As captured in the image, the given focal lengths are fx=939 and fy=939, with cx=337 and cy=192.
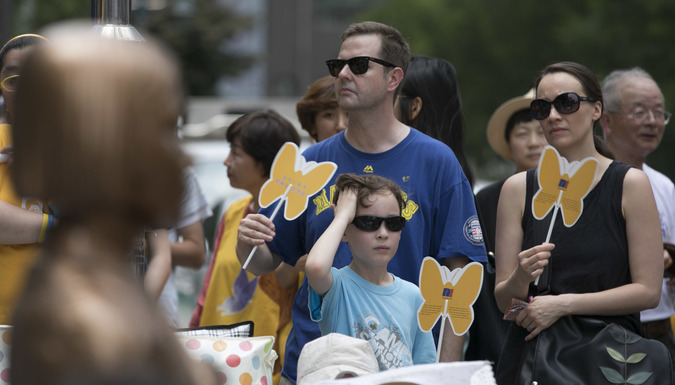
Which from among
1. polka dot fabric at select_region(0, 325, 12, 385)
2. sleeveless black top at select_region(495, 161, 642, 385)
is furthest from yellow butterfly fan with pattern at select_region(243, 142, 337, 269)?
polka dot fabric at select_region(0, 325, 12, 385)

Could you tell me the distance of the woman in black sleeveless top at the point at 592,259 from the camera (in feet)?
11.3

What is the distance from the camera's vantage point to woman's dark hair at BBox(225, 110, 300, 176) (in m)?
5.11

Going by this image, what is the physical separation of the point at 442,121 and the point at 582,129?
3.25 ft

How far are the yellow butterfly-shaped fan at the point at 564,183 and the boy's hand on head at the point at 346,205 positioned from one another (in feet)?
2.40

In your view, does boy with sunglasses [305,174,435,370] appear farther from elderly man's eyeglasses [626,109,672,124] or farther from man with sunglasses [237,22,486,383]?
elderly man's eyeglasses [626,109,672,124]

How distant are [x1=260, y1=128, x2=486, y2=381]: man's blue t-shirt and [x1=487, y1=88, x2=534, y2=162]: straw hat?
2.05 meters

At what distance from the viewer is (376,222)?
3355 millimetres

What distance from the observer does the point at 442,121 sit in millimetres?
4648

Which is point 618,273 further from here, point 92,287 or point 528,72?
point 528,72

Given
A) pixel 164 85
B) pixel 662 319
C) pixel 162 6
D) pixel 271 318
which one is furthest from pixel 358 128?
pixel 162 6

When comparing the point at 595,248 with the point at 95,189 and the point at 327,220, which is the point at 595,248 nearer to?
the point at 327,220

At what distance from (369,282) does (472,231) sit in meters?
0.56

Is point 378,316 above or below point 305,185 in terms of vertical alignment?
below

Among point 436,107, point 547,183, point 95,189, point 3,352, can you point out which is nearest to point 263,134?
point 436,107
